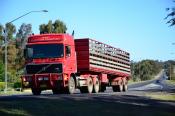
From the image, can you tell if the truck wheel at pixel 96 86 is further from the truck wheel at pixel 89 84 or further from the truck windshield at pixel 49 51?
the truck windshield at pixel 49 51

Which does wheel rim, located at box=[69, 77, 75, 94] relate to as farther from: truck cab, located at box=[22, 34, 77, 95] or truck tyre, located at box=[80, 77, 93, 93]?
truck tyre, located at box=[80, 77, 93, 93]

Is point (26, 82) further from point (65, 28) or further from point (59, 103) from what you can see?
point (65, 28)

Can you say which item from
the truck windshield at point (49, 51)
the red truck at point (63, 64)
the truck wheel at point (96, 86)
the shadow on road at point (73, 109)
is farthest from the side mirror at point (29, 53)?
the shadow on road at point (73, 109)

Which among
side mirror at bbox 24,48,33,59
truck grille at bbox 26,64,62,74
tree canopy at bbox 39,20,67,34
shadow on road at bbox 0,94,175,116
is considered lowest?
shadow on road at bbox 0,94,175,116

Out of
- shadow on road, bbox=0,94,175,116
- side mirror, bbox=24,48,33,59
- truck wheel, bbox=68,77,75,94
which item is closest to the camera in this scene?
shadow on road, bbox=0,94,175,116

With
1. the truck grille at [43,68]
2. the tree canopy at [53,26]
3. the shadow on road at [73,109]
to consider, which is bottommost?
the shadow on road at [73,109]

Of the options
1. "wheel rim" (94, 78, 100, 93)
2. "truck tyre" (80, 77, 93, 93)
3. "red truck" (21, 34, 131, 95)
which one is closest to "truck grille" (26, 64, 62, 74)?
"red truck" (21, 34, 131, 95)

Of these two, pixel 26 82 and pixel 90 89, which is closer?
pixel 26 82

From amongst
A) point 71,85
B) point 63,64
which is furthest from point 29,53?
point 71,85

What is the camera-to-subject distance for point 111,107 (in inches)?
735

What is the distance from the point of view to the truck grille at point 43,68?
2721cm

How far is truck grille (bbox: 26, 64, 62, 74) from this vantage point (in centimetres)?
2721

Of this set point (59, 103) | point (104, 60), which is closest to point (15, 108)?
point (59, 103)

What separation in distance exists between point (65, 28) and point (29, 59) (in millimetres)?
57061
